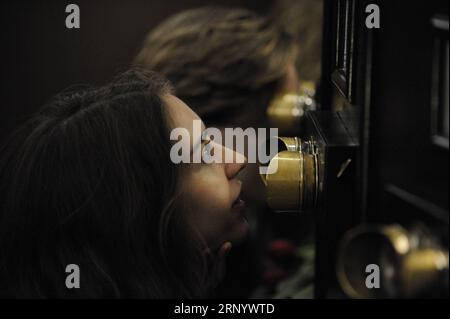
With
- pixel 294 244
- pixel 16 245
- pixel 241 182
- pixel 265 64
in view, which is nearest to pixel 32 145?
pixel 16 245

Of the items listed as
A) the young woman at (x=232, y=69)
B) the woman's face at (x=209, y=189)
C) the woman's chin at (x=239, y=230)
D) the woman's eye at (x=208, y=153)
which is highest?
the young woman at (x=232, y=69)

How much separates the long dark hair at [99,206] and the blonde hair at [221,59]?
0.66 ft

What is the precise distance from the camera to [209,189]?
2.15 ft

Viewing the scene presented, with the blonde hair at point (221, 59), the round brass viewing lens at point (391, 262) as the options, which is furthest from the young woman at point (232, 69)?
the round brass viewing lens at point (391, 262)

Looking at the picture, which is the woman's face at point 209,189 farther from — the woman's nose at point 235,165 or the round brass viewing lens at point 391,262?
the round brass viewing lens at point 391,262

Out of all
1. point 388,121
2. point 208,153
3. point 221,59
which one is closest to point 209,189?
point 208,153

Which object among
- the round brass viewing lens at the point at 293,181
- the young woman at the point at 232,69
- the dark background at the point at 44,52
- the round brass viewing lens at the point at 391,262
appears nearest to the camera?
the round brass viewing lens at the point at 391,262

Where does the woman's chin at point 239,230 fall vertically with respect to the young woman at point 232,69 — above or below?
below

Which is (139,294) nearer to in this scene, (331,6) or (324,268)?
(324,268)

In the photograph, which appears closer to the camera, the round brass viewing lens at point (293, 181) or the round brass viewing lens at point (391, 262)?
the round brass viewing lens at point (391, 262)

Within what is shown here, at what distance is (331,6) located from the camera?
0.72 m

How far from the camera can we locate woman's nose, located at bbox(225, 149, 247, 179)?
26.1 inches

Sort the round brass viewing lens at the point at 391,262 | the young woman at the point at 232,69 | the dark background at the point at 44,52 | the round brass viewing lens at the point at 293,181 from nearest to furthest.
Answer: the round brass viewing lens at the point at 391,262 → the round brass viewing lens at the point at 293,181 → the dark background at the point at 44,52 → the young woman at the point at 232,69

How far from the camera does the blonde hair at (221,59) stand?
0.91 metres
